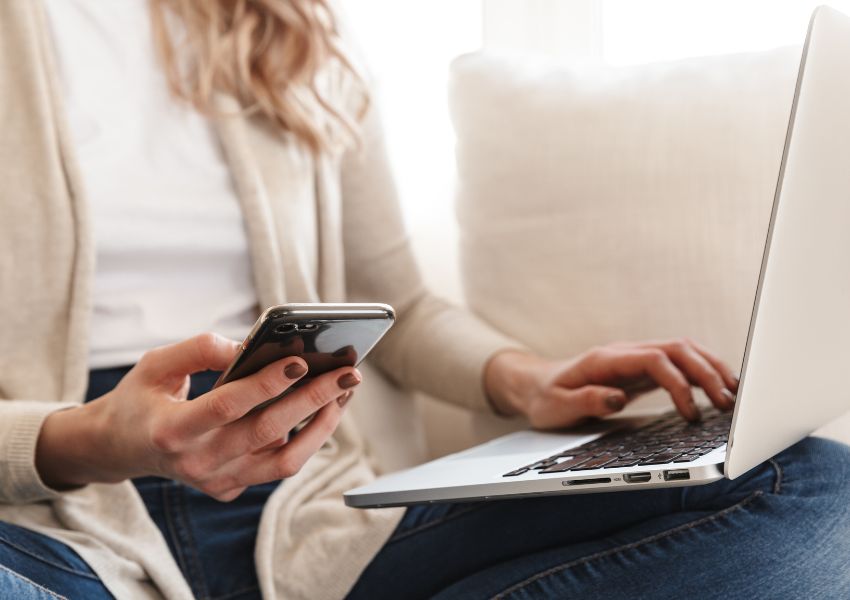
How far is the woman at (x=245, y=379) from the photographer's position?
0.69 m

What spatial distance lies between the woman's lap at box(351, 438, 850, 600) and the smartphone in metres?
0.26

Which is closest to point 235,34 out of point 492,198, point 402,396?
point 492,198

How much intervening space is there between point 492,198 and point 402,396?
287mm

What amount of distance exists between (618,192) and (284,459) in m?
0.52

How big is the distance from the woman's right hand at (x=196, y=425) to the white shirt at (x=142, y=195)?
205mm

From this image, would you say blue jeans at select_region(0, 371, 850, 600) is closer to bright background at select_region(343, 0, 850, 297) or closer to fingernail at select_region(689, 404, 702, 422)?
fingernail at select_region(689, 404, 702, 422)

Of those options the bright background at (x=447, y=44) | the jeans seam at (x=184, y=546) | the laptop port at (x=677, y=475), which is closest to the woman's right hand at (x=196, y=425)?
the jeans seam at (x=184, y=546)

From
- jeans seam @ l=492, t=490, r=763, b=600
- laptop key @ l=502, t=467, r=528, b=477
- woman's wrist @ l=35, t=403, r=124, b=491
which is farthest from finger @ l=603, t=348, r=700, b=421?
woman's wrist @ l=35, t=403, r=124, b=491

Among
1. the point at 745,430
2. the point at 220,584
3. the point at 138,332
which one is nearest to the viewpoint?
Result: the point at 745,430

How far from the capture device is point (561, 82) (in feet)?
3.56

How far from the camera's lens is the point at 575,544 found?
0.80 metres

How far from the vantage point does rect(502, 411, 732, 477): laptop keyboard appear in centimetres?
64

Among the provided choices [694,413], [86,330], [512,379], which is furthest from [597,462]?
[86,330]

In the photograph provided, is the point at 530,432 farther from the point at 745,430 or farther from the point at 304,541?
the point at 745,430
